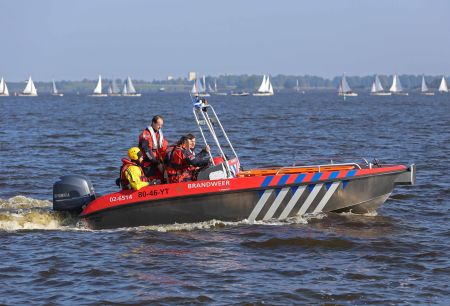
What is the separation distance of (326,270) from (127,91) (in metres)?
165

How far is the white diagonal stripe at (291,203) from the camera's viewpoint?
12902 millimetres

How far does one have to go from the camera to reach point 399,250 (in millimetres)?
11688

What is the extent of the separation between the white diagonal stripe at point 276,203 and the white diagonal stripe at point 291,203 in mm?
154

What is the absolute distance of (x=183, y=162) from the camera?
13.0 m

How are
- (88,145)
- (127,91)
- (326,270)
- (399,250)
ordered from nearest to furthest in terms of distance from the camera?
1. (326,270)
2. (399,250)
3. (88,145)
4. (127,91)

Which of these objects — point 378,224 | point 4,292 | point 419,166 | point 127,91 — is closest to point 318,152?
point 419,166

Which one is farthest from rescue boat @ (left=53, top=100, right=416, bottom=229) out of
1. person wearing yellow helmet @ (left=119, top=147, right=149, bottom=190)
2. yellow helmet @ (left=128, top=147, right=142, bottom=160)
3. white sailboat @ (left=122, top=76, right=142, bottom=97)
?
white sailboat @ (left=122, top=76, right=142, bottom=97)

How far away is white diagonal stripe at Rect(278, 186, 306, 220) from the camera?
42.3 feet

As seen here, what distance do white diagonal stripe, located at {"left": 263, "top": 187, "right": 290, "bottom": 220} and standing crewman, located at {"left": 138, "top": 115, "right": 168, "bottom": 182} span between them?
6.06 feet

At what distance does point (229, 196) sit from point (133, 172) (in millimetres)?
1575

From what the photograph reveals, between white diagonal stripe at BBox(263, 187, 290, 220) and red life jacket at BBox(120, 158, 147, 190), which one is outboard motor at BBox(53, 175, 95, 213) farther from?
white diagonal stripe at BBox(263, 187, 290, 220)

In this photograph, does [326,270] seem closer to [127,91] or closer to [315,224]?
[315,224]

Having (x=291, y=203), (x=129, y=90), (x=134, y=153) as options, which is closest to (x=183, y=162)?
(x=134, y=153)

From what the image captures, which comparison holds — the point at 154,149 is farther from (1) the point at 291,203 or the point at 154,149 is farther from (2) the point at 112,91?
(2) the point at 112,91
